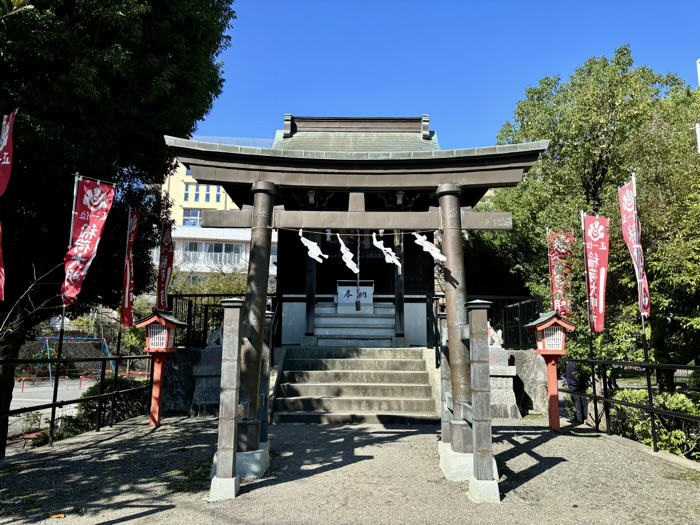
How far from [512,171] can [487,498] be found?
4.53 metres

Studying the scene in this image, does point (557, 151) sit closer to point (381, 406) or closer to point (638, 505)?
point (381, 406)

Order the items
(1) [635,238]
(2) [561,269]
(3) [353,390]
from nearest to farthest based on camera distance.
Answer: (1) [635,238] → (3) [353,390] → (2) [561,269]

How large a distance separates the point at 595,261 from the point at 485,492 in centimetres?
700

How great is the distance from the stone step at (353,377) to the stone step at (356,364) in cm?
28

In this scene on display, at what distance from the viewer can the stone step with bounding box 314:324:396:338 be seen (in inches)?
532

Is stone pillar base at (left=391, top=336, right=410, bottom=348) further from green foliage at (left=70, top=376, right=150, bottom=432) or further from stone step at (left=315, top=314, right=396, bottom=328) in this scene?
green foliage at (left=70, top=376, right=150, bottom=432)

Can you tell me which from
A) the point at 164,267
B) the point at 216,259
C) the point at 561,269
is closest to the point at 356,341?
the point at 164,267

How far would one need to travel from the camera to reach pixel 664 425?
7738 millimetres

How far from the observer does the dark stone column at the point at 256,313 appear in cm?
611

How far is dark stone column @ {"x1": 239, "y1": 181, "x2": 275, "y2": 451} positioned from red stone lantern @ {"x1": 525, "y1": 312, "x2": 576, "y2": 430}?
5.61m

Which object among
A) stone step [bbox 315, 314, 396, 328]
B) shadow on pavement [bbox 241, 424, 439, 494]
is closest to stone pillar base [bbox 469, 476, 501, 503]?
shadow on pavement [bbox 241, 424, 439, 494]

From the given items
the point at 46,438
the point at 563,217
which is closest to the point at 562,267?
the point at 563,217

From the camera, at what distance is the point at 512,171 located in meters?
6.94

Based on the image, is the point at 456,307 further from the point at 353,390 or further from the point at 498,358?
the point at 498,358
